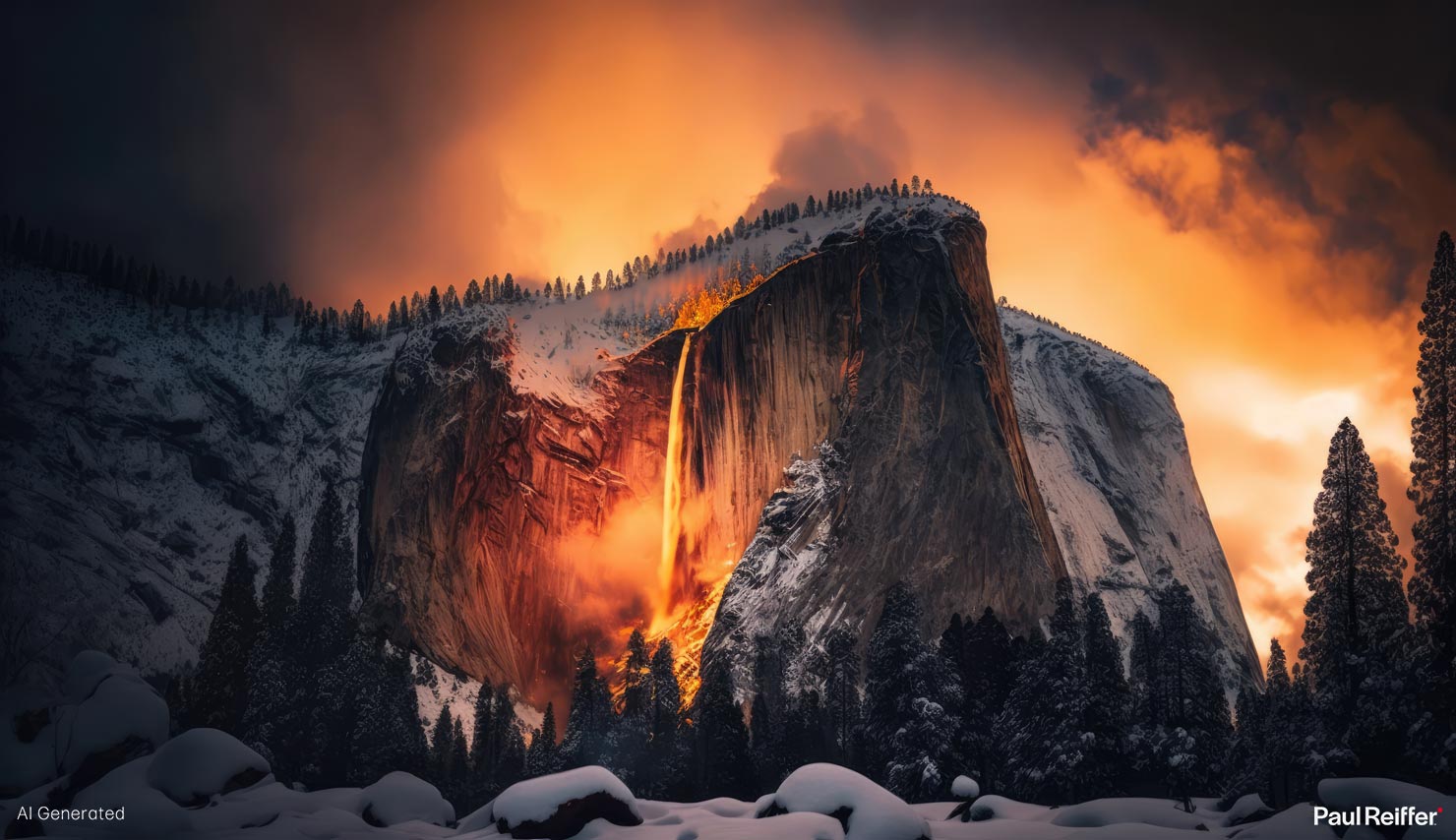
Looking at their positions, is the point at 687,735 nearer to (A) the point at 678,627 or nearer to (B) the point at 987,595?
(B) the point at 987,595

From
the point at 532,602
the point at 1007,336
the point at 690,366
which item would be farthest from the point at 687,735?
the point at 1007,336

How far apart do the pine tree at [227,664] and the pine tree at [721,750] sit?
100 ft

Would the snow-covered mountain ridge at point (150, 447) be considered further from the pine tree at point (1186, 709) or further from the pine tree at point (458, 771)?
the pine tree at point (1186, 709)

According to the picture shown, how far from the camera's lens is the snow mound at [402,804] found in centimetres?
4119

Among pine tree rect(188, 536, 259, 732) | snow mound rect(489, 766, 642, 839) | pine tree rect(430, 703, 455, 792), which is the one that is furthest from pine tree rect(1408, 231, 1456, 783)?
pine tree rect(188, 536, 259, 732)

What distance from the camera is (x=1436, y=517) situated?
3912cm

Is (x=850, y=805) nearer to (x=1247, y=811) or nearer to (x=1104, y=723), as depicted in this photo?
(x=1247, y=811)

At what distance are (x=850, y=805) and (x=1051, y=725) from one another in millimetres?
24516

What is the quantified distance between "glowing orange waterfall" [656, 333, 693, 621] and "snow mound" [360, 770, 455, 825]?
80578 mm

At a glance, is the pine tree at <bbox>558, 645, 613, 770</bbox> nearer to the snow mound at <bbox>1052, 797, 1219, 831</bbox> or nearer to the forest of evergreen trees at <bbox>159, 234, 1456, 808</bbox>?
the forest of evergreen trees at <bbox>159, 234, 1456, 808</bbox>

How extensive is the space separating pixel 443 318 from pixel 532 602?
121ft

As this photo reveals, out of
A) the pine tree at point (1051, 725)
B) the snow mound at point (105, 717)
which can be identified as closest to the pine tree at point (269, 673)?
the snow mound at point (105, 717)

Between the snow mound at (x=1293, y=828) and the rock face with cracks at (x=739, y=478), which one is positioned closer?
the snow mound at (x=1293, y=828)

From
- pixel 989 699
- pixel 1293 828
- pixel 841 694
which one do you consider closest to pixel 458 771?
pixel 841 694
